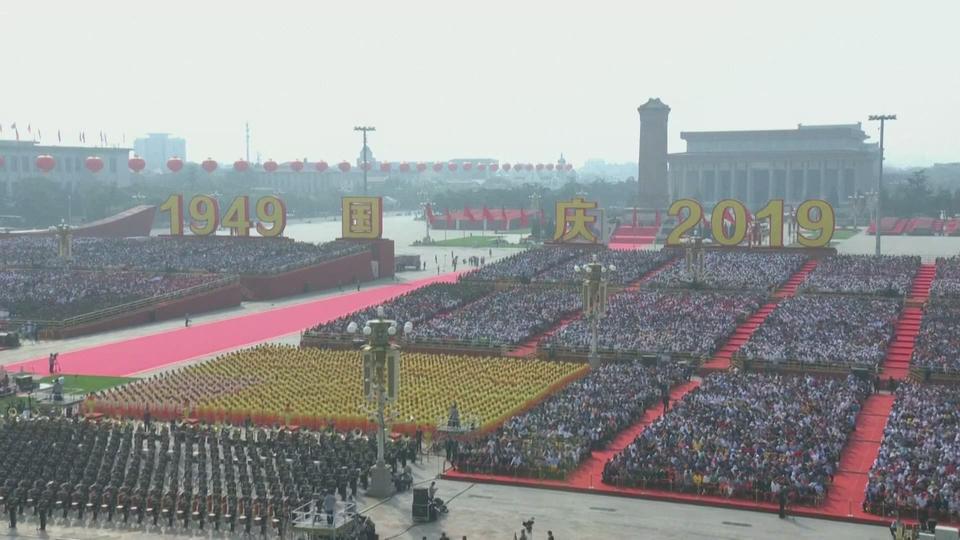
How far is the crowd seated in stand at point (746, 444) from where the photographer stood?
31.5m

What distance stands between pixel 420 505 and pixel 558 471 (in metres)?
5.46

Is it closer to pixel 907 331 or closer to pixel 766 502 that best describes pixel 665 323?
pixel 907 331

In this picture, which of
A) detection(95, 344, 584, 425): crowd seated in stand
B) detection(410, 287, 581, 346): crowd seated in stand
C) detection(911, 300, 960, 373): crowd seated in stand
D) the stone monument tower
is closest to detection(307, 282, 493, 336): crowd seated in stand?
detection(410, 287, 581, 346): crowd seated in stand

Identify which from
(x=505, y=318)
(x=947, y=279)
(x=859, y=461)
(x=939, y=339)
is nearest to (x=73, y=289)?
(x=505, y=318)

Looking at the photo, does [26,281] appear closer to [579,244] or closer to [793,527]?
[579,244]

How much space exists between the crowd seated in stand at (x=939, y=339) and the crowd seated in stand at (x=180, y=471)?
23118 millimetres

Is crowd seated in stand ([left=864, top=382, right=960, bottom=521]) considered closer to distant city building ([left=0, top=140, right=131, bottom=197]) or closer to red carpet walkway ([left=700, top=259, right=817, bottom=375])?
red carpet walkway ([left=700, top=259, right=817, bottom=375])

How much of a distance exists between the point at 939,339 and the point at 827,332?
4.73 m

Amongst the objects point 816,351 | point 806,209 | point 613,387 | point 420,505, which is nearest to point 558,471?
point 420,505

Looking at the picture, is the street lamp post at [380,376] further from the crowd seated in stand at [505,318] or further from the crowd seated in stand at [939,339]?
the crowd seated in stand at [939,339]

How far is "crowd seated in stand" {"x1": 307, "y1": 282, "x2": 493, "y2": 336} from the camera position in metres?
56.9

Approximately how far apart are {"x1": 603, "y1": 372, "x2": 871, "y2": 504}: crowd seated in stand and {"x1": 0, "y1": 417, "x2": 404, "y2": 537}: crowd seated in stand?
7.39 m

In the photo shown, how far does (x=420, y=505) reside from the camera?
29.3m

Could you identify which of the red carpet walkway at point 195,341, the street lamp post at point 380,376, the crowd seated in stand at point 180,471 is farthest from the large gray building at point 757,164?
the street lamp post at point 380,376
